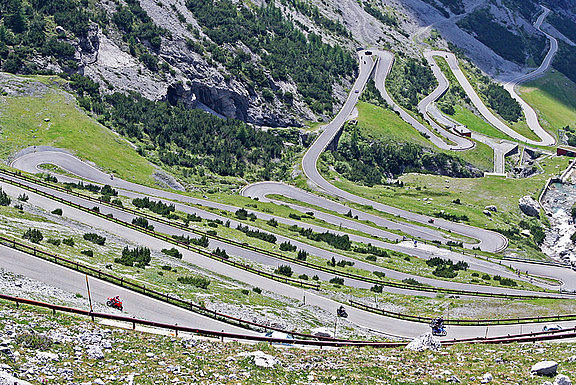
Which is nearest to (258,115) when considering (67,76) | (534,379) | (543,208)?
(67,76)

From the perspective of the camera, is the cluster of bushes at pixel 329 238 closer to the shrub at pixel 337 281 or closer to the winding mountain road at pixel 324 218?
the winding mountain road at pixel 324 218

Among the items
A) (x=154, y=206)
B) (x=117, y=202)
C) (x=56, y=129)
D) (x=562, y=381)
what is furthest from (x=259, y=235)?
(x=562, y=381)

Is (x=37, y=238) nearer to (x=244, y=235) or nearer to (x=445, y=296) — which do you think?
(x=244, y=235)

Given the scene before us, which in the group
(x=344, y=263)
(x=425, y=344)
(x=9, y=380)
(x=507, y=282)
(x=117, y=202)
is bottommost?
(x=344, y=263)

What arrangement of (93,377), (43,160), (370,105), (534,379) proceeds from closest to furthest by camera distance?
1. (93,377)
2. (534,379)
3. (43,160)
4. (370,105)

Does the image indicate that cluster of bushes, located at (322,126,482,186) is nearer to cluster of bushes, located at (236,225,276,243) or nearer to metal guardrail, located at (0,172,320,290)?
cluster of bushes, located at (236,225,276,243)

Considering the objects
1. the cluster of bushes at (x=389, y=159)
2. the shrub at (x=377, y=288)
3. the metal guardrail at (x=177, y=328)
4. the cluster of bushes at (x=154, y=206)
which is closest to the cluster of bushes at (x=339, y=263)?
the shrub at (x=377, y=288)

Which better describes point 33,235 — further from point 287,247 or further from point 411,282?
point 411,282
